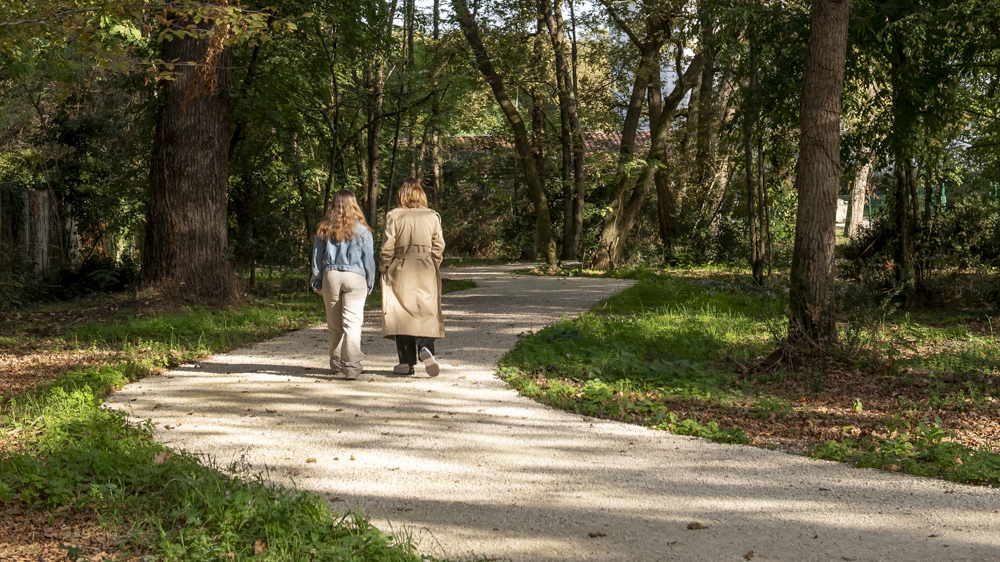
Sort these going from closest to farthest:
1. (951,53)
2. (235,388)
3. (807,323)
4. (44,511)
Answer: (44,511) < (235,388) < (807,323) < (951,53)

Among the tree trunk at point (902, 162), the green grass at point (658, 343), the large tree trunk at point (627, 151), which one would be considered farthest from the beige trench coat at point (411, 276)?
the large tree trunk at point (627, 151)

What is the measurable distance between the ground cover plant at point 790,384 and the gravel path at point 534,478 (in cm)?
37

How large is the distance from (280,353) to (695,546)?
21.9 ft

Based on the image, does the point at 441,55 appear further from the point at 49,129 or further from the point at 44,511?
the point at 44,511

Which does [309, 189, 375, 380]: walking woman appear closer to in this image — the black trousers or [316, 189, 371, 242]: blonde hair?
[316, 189, 371, 242]: blonde hair

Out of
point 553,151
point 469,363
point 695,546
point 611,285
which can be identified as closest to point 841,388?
point 469,363

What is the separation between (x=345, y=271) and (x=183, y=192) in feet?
20.6

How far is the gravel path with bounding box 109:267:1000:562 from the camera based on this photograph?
4.19 meters

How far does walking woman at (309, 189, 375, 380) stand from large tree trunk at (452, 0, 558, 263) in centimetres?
1456

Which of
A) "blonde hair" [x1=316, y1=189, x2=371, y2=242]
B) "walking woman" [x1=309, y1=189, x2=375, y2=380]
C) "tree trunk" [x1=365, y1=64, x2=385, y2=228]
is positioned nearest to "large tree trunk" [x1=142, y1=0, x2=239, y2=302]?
"tree trunk" [x1=365, y1=64, x2=385, y2=228]

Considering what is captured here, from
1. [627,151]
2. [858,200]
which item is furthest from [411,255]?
[858,200]

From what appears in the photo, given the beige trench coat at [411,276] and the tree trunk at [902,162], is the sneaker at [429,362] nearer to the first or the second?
the beige trench coat at [411,276]

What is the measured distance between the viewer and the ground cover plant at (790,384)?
6164 millimetres

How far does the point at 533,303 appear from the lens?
583 inches
